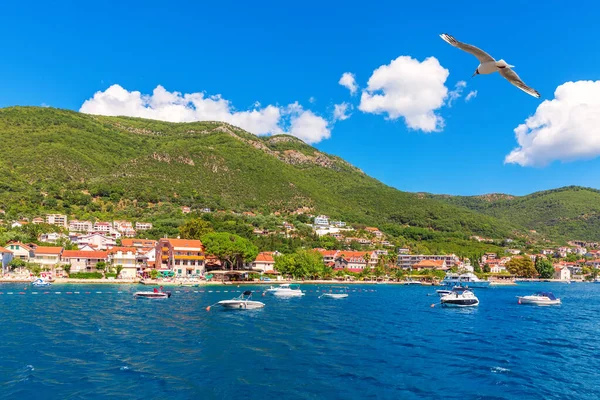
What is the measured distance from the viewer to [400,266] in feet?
417

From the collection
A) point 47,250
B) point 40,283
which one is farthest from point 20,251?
point 40,283

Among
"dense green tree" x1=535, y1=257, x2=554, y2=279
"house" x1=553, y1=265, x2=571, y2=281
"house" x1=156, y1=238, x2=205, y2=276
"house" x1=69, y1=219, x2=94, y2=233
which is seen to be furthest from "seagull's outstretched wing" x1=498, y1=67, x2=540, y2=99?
"house" x1=553, y1=265, x2=571, y2=281

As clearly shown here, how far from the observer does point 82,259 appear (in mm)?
78938

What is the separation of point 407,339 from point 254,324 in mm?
11719

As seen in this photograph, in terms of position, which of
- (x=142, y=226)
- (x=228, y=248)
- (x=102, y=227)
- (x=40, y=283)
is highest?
(x=142, y=226)

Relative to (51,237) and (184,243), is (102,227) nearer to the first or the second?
(51,237)

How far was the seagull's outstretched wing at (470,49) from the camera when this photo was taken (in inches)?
320

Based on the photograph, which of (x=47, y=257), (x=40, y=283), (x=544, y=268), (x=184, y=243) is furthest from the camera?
(x=544, y=268)

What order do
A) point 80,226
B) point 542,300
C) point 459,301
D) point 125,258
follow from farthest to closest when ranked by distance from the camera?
point 80,226, point 125,258, point 542,300, point 459,301

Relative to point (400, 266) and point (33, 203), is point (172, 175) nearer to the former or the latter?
point (33, 203)

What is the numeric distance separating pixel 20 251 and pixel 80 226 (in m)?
32.8

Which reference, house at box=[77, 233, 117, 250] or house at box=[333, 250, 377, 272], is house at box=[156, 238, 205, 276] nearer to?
house at box=[77, 233, 117, 250]

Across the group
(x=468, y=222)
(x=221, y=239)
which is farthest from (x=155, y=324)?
(x=468, y=222)

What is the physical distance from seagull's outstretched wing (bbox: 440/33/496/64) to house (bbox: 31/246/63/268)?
84917 millimetres
